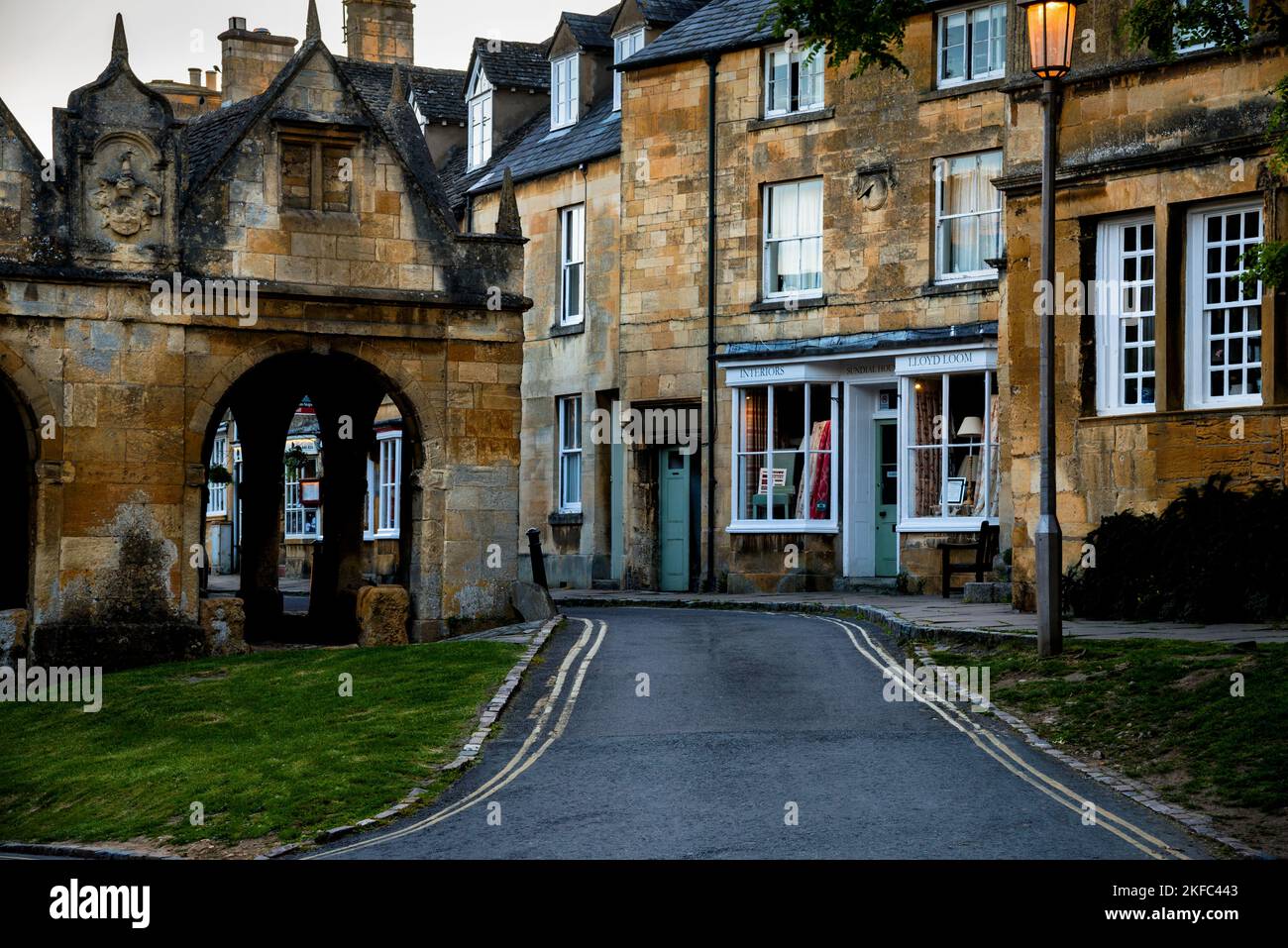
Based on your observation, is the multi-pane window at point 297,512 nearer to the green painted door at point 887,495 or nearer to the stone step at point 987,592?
the green painted door at point 887,495

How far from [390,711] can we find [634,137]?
1934 cm

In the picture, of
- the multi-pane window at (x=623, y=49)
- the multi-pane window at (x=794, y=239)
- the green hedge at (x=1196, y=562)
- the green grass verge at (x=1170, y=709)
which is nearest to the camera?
the green grass verge at (x=1170, y=709)

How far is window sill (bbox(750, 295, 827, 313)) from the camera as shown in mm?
32469

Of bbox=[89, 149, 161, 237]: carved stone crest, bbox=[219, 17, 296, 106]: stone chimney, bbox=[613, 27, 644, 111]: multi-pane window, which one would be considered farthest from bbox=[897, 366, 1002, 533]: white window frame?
bbox=[219, 17, 296, 106]: stone chimney

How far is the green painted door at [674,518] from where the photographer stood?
3447 cm

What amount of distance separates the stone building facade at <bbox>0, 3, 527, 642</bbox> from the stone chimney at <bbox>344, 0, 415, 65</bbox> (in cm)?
2438

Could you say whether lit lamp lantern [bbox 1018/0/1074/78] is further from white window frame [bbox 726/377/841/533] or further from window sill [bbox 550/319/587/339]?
window sill [bbox 550/319/587/339]

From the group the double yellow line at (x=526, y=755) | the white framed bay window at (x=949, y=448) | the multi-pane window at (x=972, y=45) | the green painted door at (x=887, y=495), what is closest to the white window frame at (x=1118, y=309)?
the double yellow line at (x=526, y=755)

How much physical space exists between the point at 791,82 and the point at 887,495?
7136 mm

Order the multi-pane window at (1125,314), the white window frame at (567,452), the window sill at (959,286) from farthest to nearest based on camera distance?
1. the white window frame at (567,452)
2. the window sill at (959,286)
3. the multi-pane window at (1125,314)

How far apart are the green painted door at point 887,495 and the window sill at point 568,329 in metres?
7.04

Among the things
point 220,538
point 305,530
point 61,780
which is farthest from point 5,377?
point 220,538

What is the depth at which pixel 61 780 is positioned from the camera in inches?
645
